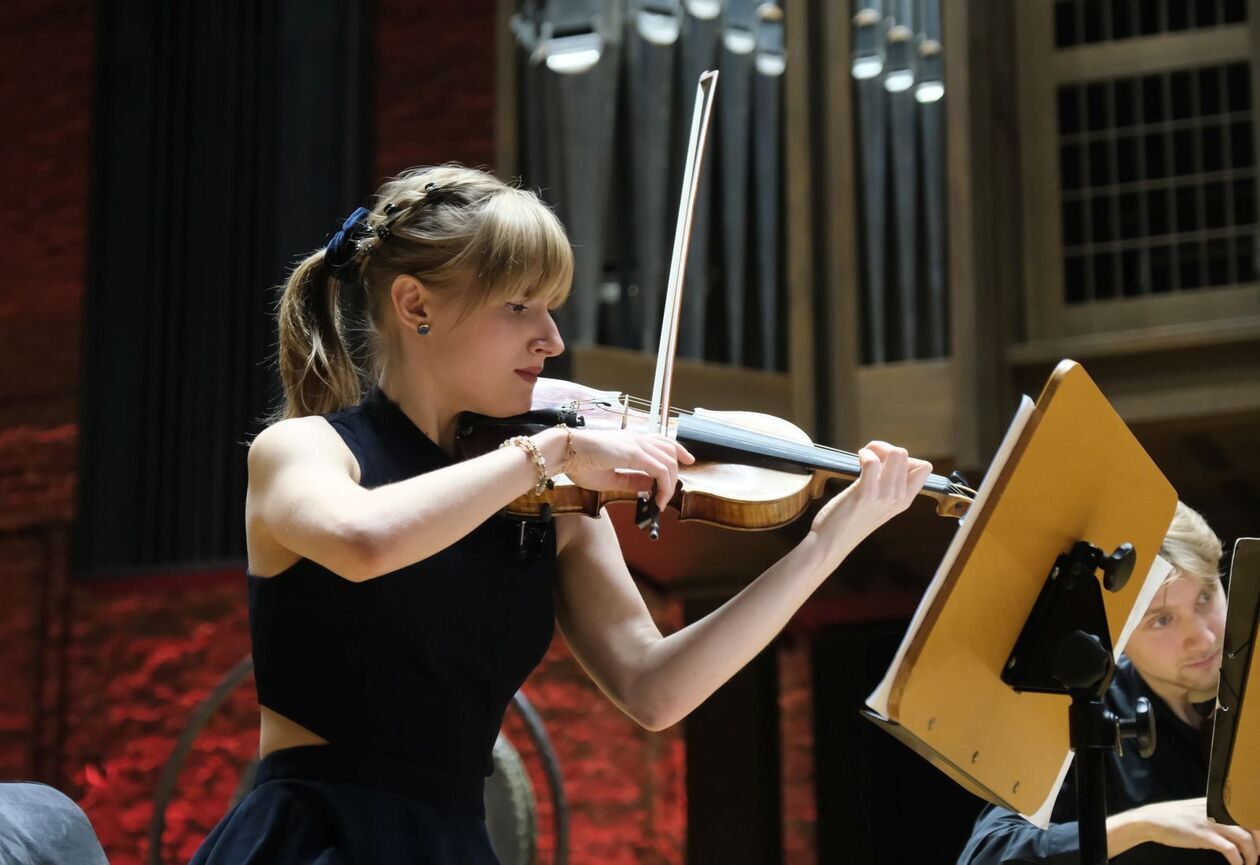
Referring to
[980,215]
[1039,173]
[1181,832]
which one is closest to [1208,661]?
[1181,832]

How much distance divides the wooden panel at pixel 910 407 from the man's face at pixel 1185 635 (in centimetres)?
147

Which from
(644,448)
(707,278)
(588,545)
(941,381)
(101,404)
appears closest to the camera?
(644,448)

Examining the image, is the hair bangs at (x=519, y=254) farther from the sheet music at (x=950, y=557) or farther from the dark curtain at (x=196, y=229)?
the dark curtain at (x=196, y=229)

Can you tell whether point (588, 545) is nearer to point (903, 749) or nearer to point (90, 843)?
point (90, 843)

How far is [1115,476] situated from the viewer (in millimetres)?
1821

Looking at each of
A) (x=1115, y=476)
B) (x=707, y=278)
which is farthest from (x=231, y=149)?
(x=1115, y=476)

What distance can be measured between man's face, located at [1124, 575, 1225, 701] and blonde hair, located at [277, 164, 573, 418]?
3.95ft

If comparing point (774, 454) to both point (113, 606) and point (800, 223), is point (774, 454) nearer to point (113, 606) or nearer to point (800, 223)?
point (800, 223)

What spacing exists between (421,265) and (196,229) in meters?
3.28

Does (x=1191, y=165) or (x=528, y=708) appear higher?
(x=1191, y=165)

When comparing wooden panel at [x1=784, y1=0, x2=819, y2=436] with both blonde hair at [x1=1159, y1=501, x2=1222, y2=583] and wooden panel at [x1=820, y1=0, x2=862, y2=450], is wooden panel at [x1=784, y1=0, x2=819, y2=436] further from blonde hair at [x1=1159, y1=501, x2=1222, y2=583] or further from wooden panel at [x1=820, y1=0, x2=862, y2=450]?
blonde hair at [x1=1159, y1=501, x2=1222, y2=583]

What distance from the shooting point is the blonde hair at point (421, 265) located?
1.82 meters

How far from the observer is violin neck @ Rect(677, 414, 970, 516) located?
1.98 m

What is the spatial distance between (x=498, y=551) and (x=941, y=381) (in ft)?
8.15
